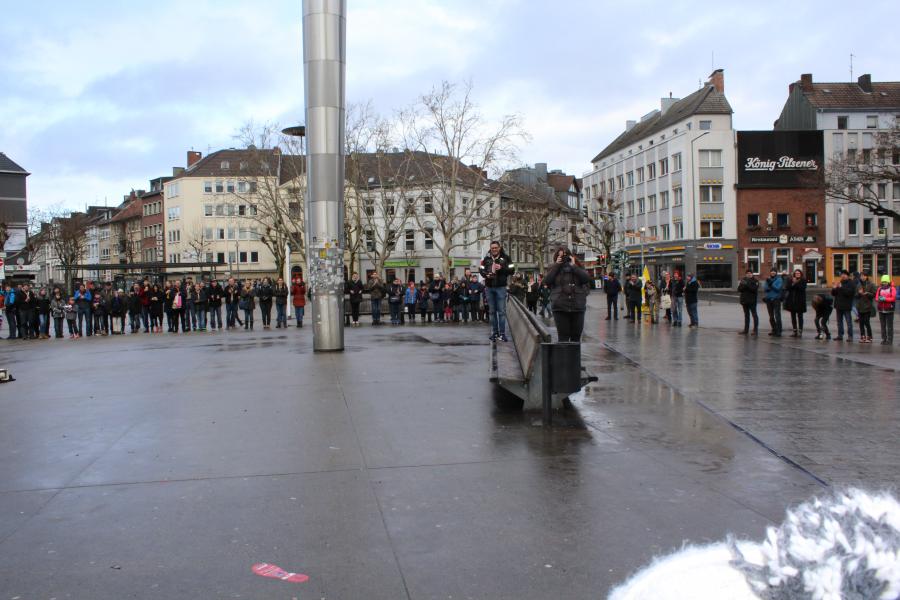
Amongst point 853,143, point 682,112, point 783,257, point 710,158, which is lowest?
point 783,257

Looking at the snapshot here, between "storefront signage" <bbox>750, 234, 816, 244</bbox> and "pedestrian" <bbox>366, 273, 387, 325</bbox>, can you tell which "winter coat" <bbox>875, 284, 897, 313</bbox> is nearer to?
"pedestrian" <bbox>366, 273, 387, 325</bbox>

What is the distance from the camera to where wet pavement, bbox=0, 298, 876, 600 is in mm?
3727

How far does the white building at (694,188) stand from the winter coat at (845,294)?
1908 inches

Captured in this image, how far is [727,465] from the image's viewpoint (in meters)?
5.74

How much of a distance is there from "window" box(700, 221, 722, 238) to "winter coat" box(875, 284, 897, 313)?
53353 millimetres

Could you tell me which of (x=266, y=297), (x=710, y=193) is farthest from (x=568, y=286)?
(x=710, y=193)

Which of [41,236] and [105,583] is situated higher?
[41,236]

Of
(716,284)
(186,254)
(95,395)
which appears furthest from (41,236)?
(95,395)

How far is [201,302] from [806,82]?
68.6 metres

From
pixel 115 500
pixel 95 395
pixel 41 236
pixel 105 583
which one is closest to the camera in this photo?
pixel 105 583

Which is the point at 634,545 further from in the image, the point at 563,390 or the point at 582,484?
the point at 563,390

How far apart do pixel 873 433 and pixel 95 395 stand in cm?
864

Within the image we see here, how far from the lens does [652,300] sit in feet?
80.4

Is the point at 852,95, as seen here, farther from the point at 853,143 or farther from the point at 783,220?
the point at 783,220
